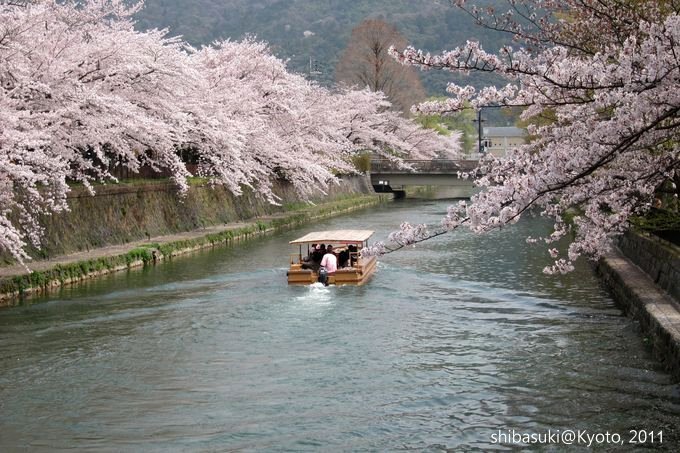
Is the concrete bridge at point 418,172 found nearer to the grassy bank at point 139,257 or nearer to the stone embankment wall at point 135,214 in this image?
the grassy bank at point 139,257

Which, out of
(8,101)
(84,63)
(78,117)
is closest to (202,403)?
(8,101)

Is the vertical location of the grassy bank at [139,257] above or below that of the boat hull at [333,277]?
above

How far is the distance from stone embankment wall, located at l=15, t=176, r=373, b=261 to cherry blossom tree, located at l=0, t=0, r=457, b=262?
644 mm

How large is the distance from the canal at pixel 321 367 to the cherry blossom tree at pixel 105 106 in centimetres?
312

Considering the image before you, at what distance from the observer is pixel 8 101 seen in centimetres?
1831

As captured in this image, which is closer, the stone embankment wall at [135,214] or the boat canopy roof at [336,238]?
the boat canopy roof at [336,238]

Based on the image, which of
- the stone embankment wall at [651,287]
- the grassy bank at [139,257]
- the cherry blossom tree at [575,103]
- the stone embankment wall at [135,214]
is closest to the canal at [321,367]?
the stone embankment wall at [651,287]

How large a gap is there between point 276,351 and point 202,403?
8.97 feet

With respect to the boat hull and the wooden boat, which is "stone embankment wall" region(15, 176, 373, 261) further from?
the boat hull

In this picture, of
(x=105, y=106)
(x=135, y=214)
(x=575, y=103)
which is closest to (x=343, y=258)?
(x=105, y=106)

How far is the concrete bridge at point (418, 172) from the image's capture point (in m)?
58.5

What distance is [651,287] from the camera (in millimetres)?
16281

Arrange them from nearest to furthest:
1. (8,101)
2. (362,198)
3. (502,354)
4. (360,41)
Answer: (502,354)
(8,101)
(362,198)
(360,41)

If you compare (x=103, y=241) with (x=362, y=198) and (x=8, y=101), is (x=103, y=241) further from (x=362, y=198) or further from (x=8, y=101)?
(x=362, y=198)
